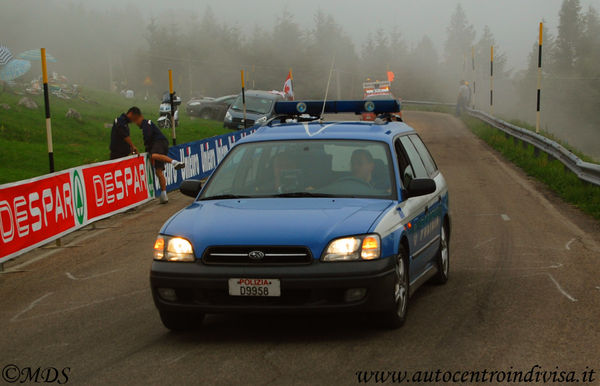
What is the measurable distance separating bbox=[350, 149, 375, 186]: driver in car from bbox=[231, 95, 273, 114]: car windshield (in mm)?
28503

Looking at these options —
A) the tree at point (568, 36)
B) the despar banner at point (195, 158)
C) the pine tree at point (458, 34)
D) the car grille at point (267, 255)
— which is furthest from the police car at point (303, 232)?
the pine tree at point (458, 34)

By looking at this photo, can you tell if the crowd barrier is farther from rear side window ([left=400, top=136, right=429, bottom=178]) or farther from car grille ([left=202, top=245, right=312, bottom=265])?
car grille ([left=202, top=245, right=312, bottom=265])

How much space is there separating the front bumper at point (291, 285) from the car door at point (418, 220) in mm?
1032

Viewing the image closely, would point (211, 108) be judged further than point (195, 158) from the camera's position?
Yes

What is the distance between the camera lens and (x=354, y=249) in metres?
6.30

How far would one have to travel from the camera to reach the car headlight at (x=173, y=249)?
21.1 feet

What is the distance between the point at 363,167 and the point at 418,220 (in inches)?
26.5

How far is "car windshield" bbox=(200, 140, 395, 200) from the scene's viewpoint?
291 inches

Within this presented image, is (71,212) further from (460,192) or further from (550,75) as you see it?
(550,75)

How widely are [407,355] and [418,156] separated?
3.22 meters

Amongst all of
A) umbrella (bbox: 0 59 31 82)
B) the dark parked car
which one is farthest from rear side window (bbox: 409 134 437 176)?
the dark parked car

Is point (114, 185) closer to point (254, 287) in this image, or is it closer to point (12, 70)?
point (254, 287)

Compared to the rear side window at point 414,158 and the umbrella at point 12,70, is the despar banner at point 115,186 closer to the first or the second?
the rear side window at point 414,158

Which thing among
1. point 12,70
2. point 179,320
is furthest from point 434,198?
point 12,70
